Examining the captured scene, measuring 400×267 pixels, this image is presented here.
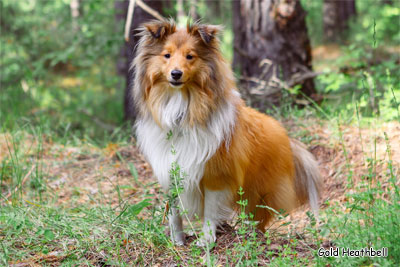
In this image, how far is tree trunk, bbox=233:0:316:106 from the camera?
5.77 metres

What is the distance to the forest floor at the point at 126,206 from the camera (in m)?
3.08

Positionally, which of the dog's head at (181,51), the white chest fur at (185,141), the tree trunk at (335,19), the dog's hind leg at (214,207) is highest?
the tree trunk at (335,19)

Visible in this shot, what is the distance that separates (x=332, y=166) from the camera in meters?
4.78

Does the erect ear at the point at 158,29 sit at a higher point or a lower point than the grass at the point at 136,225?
higher

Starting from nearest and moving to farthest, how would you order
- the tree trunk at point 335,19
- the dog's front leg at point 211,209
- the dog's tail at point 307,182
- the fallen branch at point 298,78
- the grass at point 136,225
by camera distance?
the grass at point 136,225 < the dog's front leg at point 211,209 < the dog's tail at point 307,182 < the fallen branch at point 298,78 < the tree trunk at point 335,19

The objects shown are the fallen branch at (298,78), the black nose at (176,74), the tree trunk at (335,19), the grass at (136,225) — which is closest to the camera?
the grass at (136,225)

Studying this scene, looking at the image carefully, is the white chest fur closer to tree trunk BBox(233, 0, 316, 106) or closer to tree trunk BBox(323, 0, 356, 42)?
tree trunk BBox(233, 0, 316, 106)

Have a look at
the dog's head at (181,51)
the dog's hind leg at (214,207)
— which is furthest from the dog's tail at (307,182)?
the dog's head at (181,51)

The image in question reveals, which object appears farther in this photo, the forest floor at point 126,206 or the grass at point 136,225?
the forest floor at point 126,206

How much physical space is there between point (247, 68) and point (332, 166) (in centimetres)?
205

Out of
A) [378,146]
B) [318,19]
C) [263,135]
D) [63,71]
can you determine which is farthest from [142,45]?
[318,19]

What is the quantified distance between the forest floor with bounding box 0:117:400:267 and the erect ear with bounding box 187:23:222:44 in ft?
4.46

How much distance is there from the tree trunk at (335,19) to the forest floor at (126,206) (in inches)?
354

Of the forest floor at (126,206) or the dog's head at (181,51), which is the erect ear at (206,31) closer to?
the dog's head at (181,51)
